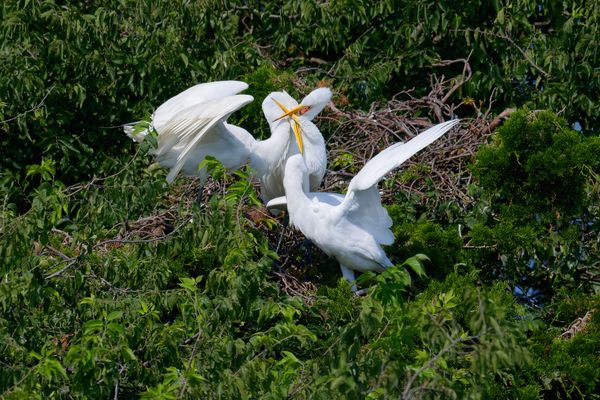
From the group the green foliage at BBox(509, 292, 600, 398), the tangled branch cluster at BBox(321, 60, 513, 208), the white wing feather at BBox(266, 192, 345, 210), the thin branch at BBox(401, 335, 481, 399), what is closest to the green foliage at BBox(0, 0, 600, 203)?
the tangled branch cluster at BBox(321, 60, 513, 208)

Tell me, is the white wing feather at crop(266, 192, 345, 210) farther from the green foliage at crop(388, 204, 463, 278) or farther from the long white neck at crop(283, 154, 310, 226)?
the green foliage at crop(388, 204, 463, 278)

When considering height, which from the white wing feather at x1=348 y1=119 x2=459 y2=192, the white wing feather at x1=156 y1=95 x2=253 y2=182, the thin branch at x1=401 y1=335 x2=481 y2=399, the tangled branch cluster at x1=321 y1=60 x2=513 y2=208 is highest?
the thin branch at x1=401 y1=335 x2=481 y2=399

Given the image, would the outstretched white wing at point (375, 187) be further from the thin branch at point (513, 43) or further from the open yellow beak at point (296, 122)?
the thin branch at point (513, 43)

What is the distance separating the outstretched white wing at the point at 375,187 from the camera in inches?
241

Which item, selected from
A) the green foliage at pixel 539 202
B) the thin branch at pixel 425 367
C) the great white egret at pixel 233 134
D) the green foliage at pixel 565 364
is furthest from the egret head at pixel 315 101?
the thin branch at pixel 425 367

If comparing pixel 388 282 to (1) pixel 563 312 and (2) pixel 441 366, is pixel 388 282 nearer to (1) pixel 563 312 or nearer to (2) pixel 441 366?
(2) pixel 441 366

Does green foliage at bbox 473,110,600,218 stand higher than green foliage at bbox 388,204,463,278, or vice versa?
green foliage at bbox 473,110,600,218

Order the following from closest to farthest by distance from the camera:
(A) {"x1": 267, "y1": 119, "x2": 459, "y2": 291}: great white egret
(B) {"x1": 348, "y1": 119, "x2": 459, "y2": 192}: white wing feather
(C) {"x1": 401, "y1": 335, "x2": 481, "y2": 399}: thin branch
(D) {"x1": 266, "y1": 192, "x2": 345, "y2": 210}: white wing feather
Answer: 1. (C) {"x1": 401, "y1": 335, "x2": 481, "y2": 399}: thin branch
2. (B) {"x1": 348, "y1": 119, "x2": 459, "y2": 192}: white wing feather
3. (A) {"x1": 267, "y1": 119, "x2": 459, "y2": 291}: great white egret
4. (D) {"x1": 266, "y1": 192, "x2": 345, "y2": 210}: white wing feather

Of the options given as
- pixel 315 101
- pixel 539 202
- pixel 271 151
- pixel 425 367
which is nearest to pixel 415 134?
pixel 315 101

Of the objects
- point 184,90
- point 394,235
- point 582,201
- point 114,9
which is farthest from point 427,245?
point 114,9

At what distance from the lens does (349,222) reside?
6.54 meters

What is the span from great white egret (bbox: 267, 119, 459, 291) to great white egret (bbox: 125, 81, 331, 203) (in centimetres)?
41

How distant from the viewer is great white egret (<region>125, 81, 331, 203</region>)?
269 inches

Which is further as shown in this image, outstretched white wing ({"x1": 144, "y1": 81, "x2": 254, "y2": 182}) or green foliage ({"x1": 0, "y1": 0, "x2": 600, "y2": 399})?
outstretched white wing ({"x1": 144, "y1": 81, "x2": 254, "y2": 182})
